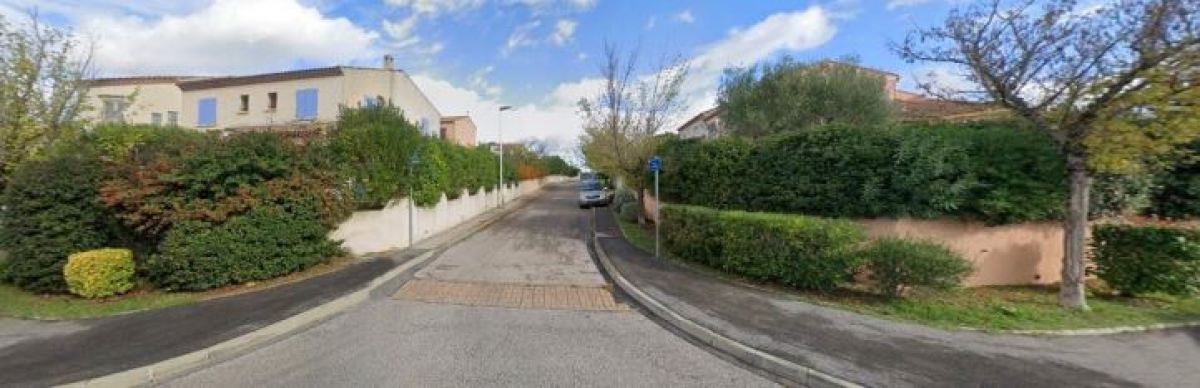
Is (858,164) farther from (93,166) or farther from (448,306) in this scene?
(93,166)

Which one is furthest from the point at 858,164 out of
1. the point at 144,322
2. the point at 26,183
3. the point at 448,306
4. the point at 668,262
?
the point at 26,183

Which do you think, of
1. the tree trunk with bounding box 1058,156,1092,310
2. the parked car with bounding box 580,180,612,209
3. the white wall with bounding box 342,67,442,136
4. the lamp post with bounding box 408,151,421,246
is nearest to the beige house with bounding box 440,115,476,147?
the white wall with bounding box 342,67,442,136

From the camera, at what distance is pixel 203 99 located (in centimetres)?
3178

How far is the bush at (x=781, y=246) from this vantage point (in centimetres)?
760

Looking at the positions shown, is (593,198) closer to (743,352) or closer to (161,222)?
(161,222)

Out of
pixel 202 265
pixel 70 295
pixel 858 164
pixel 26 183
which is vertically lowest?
pixel 70 295

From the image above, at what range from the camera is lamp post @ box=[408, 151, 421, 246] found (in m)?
13.2

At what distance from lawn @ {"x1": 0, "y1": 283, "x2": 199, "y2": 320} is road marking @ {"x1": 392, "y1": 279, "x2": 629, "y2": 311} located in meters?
3.54

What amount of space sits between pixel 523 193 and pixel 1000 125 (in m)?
39.6

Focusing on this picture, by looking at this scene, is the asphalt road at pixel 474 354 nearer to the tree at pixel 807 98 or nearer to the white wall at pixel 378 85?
the tree at pixel 807 98

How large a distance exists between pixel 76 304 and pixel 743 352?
10.2 m

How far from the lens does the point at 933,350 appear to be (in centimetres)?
526

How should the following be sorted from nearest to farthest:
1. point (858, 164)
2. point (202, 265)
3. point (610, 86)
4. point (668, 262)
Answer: point (202, 265) < point (858, 164) < point (668, 262) < point (610, 86)

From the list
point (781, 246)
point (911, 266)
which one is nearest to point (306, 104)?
point (781, 246)
